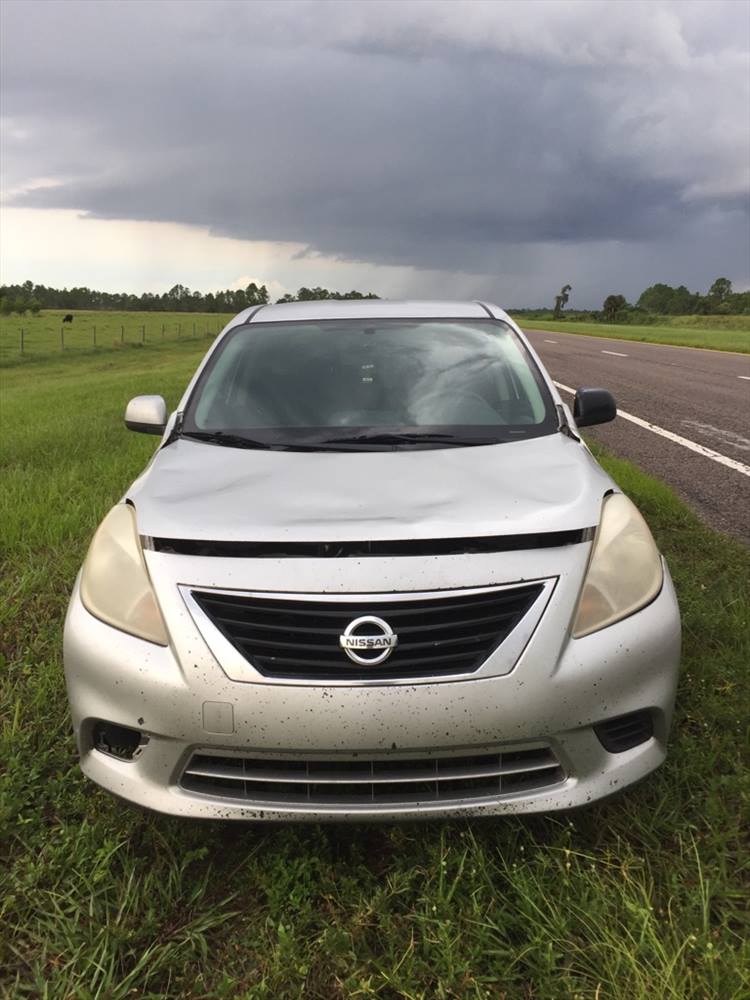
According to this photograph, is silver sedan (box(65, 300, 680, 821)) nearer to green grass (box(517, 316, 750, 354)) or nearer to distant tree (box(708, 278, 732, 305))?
green grass (box(517, 316, 750, 354))

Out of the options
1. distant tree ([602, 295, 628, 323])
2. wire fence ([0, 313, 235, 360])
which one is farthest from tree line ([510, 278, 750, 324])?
wire fence ([0, 313, 235, 360])

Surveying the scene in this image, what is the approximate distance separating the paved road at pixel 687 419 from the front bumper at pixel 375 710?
328 cm

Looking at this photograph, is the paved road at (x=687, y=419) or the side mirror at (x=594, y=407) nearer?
the side mirror at (x=594, y=407)

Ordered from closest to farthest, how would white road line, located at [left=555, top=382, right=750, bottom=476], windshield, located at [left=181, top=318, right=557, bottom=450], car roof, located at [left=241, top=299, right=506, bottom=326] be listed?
windshield, located at [left=181, top=318, right=557, bottom=450], car roof, located at [left=241, top=299, right=506, bottom=326], white road line, located at [left=555, top=382, right=750, bottom=476]

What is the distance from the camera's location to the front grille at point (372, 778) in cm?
195

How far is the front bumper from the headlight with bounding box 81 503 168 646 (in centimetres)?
4

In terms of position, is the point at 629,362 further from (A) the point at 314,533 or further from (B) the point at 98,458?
(A) the point at 314,533

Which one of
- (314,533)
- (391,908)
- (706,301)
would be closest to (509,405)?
(314,533)

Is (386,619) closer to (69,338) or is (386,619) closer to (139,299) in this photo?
(69,338)

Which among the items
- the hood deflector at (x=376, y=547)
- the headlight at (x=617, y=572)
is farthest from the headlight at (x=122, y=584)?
the headlight at (x=617, y=572)

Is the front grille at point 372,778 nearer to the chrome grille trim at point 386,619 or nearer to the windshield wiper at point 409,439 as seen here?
the chrome grille trim at point 386,619

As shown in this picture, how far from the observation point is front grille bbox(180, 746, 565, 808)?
1.95 meters

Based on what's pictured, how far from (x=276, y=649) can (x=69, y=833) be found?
90 centimetres

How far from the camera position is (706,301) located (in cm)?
8962
